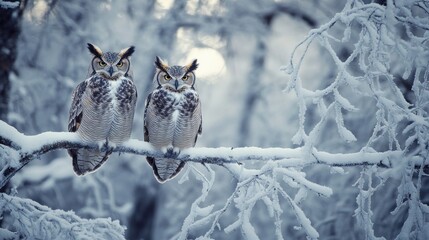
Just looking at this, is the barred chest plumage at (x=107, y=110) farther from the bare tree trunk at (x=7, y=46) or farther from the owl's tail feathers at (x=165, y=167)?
the bare tree trunk at (x=7, y=46)

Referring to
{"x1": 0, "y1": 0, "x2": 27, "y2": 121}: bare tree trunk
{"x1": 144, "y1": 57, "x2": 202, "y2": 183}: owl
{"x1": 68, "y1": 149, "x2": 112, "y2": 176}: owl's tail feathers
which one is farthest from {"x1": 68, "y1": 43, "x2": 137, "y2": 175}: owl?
{"x1": 0, "y1": 0, "x2": 27, "y2": 121}: bare tree trunk

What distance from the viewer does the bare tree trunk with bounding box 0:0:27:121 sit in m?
3.57

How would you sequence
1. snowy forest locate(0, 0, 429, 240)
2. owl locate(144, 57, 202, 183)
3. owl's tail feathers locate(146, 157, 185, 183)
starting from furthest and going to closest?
owl's tail feathers locate(146, 157, 185, 183)
owl locate(144, 57, 202, 183)
snowy forest locate(0, 0, 429, 240)

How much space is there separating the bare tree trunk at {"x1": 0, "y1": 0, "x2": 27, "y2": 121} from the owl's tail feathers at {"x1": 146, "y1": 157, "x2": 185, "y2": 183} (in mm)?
1429

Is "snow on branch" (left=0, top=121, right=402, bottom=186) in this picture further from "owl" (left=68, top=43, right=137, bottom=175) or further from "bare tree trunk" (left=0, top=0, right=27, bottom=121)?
"bare tree trunk" (left=0, top=0, right=27, bottom=121)

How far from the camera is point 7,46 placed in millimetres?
3627

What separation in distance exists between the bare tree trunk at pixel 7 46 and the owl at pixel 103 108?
76cm

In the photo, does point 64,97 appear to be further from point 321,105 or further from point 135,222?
point 321,105

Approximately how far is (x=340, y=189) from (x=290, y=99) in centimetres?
291

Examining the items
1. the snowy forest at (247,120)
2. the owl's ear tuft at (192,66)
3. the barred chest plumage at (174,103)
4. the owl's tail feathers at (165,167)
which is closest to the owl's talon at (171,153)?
the snowy forest at (247,120)

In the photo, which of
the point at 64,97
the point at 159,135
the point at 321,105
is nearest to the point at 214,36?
the point at 64,97

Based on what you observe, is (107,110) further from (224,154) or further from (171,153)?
(224,154)

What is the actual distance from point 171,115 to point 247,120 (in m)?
4.49

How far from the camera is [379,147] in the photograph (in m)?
4.67
